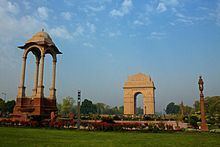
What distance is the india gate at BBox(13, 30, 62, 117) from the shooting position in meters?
25.5

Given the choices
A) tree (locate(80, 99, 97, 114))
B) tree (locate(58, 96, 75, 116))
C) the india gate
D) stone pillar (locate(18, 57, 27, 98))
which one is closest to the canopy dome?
the india gate

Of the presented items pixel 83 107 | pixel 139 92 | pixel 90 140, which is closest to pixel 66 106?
pixel 139 92

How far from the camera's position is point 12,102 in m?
64.7

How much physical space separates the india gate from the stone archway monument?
29433 mm

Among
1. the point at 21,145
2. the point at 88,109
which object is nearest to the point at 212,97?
the point at 88,109

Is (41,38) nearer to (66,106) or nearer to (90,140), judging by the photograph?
(90,140)

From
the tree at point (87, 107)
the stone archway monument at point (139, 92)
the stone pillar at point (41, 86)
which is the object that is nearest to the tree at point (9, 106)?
the tree at point (87, 107)

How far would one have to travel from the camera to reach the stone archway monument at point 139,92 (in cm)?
5491

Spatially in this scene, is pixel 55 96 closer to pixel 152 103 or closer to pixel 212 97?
pixel 152 103

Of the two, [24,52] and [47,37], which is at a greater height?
[47,37]

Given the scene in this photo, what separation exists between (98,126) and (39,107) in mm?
9931

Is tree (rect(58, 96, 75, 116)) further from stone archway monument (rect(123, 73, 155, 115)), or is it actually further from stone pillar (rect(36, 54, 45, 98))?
stone pillar (rect(36, 54, 45, 98))

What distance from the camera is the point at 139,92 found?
55.9 meters

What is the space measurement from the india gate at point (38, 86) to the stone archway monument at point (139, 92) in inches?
1159
